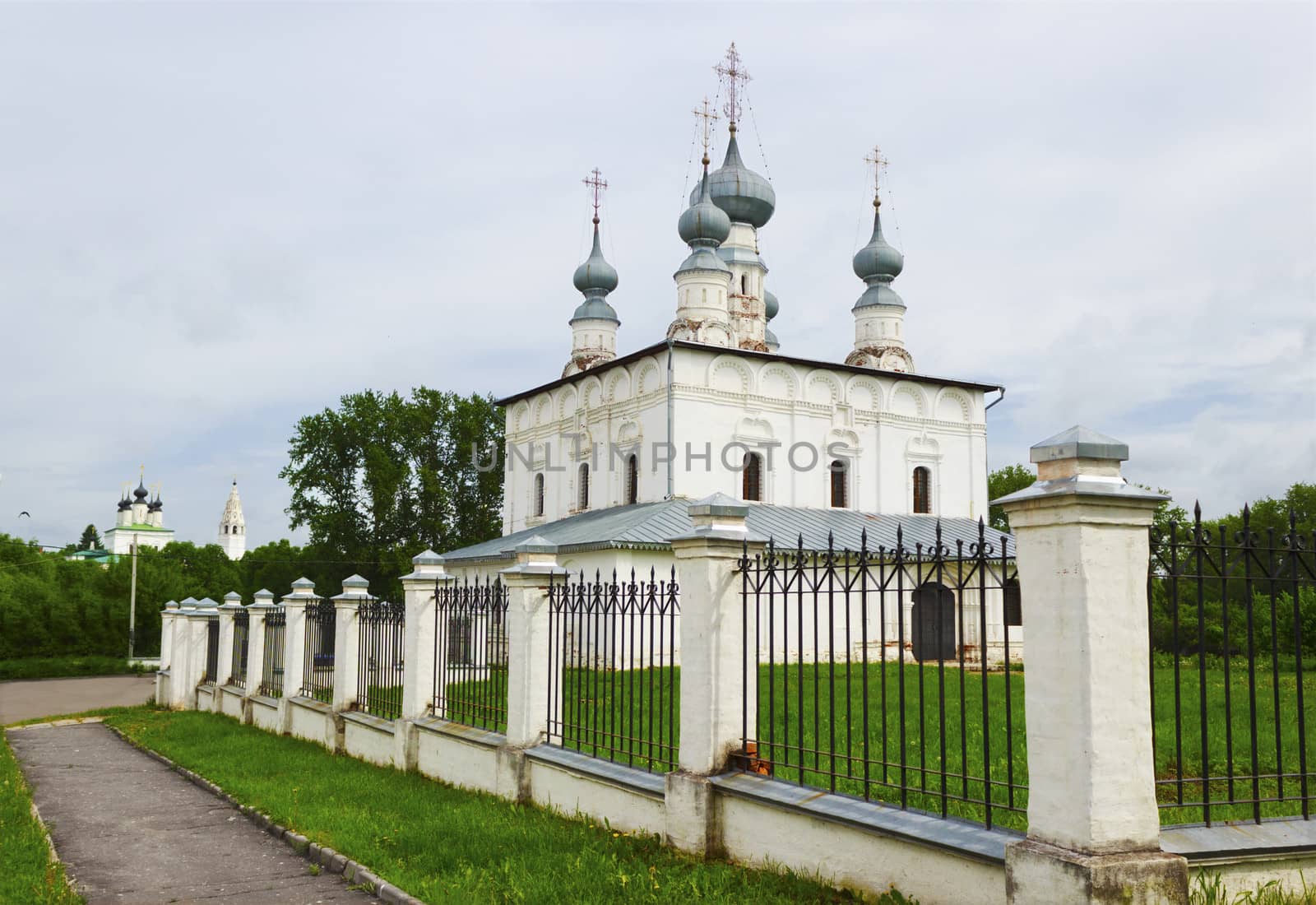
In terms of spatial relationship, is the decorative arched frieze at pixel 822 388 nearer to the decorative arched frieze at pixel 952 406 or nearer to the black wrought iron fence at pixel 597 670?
the decorative arched frieze at pixel 952 406

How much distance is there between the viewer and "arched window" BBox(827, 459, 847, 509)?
3061cm

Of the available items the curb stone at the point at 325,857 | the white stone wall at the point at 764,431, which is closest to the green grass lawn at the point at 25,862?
the curb stone at the point at 325,857

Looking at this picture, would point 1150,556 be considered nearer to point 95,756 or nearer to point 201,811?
point 201,811

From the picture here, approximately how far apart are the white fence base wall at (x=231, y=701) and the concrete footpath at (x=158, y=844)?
143 inches

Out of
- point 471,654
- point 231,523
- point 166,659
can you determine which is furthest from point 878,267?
point 231,523

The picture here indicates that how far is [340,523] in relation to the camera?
138 feet

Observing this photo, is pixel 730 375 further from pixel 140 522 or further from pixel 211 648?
pixel 140 522

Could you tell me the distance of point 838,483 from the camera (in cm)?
3066

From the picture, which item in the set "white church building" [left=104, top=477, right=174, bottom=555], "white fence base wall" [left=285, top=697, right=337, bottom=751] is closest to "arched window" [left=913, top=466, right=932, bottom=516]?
"white fence base wall" [left=285, top=697, right=337, bottom=751]

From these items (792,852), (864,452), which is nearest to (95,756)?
(792,852)

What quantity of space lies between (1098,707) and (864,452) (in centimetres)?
2676

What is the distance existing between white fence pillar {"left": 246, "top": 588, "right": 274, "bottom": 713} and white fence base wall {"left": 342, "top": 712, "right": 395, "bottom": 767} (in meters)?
4.23

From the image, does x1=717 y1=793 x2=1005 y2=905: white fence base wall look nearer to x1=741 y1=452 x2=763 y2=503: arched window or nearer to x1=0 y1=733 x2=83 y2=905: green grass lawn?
x1=0 y1=733 x2=83 y2=905: green grass lawn

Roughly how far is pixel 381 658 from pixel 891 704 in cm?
618
